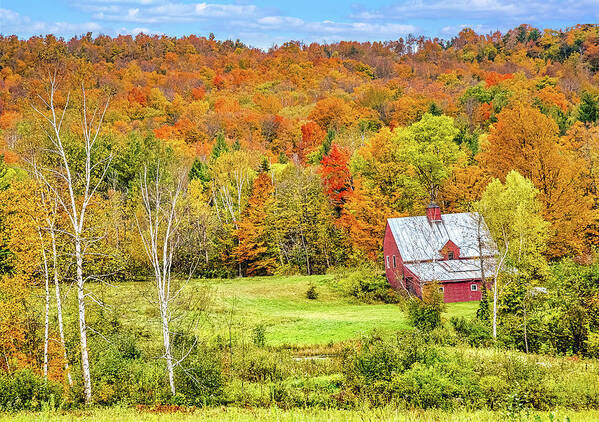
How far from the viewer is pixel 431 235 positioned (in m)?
50.6

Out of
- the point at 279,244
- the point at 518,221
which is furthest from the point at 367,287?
the point at 518,221

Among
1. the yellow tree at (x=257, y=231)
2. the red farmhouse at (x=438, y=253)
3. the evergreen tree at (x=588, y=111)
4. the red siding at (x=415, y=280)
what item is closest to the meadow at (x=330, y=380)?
the red siding at (x=415, y=280)

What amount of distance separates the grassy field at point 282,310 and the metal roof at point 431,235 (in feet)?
17.6

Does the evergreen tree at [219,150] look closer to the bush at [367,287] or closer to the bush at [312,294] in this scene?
the bush at [312,294]

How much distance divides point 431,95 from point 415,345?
12587 cm

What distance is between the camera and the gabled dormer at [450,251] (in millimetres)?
49594

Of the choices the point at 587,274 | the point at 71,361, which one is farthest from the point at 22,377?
the point at 587,274

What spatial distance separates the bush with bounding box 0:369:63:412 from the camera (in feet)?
61.9

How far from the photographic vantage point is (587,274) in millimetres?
27734

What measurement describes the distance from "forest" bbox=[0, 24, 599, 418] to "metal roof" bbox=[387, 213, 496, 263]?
352cm

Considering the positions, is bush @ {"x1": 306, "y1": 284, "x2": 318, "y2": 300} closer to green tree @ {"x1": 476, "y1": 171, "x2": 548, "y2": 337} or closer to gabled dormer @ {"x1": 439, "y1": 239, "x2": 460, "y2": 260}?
gabled dormer @ {"x1": 439, "y1": 239, "x2": 460, "y2": 260}

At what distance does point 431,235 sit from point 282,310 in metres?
15.4

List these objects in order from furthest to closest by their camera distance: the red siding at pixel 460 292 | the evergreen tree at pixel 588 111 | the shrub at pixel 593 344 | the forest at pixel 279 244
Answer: the evergreen tree at pixel 588 111
the red siding at pixel 460 292
the shrub at pixel 593 344
the forest at pixel 279 244

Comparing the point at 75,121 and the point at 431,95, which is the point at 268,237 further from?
the point at 431,95
